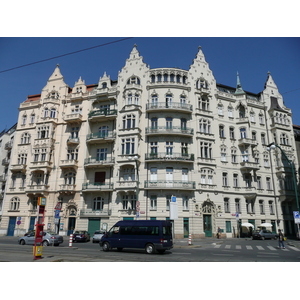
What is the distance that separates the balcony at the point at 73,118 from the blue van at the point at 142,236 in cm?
2549

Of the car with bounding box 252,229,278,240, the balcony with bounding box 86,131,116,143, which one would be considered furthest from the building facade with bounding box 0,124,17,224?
the car with bounding box 252,229,278,240

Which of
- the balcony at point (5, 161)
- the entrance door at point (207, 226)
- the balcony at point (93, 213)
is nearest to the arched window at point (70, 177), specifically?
the balcony at point (93, 213)

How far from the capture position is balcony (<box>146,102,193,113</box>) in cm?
3675

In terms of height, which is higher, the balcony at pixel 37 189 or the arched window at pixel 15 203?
the balcony at pixel 37 189

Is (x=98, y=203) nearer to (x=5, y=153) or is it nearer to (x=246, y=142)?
(x=246, y=142)

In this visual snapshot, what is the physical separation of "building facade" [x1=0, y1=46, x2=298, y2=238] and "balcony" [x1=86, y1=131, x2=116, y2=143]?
188mm

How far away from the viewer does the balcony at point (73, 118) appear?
39.9 metres

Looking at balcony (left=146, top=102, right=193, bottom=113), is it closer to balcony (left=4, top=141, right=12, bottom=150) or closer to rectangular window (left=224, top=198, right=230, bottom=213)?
rectangular window (left=224, top=198, right=230, bottom=213)

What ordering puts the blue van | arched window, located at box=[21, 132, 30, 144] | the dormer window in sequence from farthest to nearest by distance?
arched window, located at box=[21, 132, 30, 144]
the dormer window
the blue van

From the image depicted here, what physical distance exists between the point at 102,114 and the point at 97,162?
7.65 metres

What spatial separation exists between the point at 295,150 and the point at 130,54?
32240 mm

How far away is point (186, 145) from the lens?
37000 mm

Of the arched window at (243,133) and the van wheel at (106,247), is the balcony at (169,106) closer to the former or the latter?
the arched window at (243,133)

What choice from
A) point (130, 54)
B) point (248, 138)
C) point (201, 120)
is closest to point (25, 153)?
point (130, 54)
